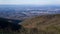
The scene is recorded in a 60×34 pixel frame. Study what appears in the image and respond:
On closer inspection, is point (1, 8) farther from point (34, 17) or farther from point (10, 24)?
point (34, 17)

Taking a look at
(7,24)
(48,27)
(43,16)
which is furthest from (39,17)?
(7,24)

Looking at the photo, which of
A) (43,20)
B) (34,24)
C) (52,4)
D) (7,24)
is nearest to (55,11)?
(52,4)

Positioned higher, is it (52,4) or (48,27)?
(52,4)

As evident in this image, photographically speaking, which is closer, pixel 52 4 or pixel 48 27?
pixel 48 27

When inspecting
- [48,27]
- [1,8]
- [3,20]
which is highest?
[1,8]
